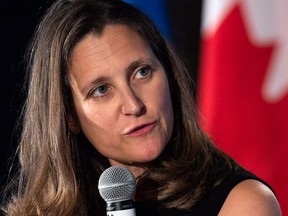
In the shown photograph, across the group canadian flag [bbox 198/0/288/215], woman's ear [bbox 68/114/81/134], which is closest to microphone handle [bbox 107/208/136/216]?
woman's ear [bbox 68/114/81/134]

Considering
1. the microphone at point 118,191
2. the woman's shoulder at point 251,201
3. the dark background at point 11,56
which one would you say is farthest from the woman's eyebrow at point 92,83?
the dark background at point 11,56

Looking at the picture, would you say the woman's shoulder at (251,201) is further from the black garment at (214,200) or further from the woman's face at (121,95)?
the woman's face at (121,95)

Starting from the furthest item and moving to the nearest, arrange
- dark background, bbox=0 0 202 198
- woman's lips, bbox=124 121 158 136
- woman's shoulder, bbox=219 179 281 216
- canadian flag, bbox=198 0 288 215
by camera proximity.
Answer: dark background, bbox=0 0 202 198 < canadian flag, bbox=198 0 288 215 < woman's lips, bbox=124 121 158 136 < woman's shoulder, bbox=219 179 281 216

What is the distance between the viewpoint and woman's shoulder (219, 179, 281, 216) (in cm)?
180

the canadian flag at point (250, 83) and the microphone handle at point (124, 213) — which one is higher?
the microphone handle at point (124, 213)

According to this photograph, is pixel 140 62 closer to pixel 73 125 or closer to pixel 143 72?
pixel 143 72

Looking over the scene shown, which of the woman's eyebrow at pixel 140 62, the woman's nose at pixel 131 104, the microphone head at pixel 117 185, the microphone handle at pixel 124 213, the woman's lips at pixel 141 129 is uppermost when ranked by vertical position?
the woman's eyebrow at pixel 140 62

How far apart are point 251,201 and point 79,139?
0.66 metres

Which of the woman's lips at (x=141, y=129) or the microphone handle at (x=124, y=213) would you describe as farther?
the woman's lips at (x=141, y=129)

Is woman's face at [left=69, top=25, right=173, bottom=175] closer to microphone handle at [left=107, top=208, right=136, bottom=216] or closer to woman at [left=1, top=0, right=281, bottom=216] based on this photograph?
woman at [left=1, top=0, right=281, bottom=216]

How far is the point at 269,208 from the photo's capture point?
71.1 inches

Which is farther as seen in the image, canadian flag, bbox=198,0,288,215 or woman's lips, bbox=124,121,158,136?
canadian flag, bbox=198,0,288,215

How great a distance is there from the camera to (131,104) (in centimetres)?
187

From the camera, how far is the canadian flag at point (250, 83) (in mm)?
2906
